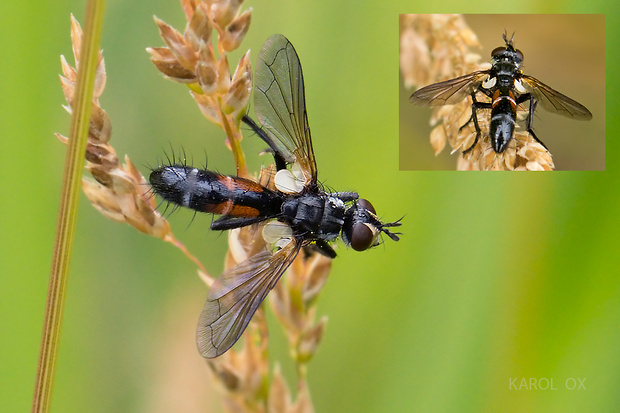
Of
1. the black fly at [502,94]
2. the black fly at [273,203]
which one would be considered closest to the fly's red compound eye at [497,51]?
the black fly at [502,94]

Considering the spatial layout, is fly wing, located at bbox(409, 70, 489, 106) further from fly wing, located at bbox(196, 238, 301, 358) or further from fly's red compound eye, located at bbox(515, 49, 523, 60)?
fly wing, located at bbox(196, 238, 301, 358)

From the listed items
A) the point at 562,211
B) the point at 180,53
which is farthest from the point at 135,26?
the point at 562,211

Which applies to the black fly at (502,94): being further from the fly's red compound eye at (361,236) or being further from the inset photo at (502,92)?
the fly's red compound eye at (361,236)

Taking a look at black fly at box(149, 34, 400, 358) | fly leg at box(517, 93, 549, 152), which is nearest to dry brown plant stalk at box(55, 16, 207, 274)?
black fly at box(149, 34, 400, 358)

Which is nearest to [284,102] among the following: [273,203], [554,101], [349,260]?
[273,203]

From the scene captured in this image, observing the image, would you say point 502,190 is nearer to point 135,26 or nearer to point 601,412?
point 601,412

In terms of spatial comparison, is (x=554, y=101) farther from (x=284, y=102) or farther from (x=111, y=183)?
(x=111, y=183)
